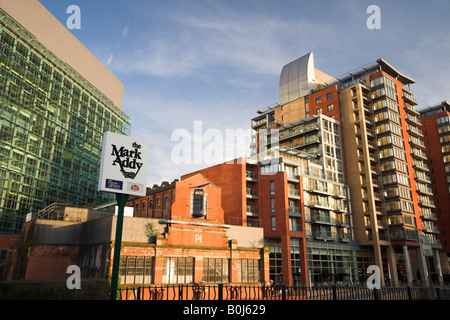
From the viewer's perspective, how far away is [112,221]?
37094 mm

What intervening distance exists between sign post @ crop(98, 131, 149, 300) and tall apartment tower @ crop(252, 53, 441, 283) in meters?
53.9

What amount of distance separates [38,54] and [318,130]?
64.7 meters

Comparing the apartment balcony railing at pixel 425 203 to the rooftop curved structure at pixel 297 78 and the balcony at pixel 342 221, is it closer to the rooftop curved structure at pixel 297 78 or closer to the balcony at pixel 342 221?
the balcony at pixel 342 221

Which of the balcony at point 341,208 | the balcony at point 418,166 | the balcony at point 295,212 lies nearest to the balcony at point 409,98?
the balcony at point 418,166

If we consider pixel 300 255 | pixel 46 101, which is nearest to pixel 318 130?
pixel 300 255

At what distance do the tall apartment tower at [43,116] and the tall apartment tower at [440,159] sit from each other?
89096mm

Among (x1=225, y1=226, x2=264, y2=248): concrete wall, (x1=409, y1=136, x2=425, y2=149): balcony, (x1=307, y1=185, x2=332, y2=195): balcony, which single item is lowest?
(x1=225, y1=226, x2=264, y2=248): concrete wall

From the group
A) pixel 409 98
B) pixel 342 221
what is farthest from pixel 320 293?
pixel 409 98

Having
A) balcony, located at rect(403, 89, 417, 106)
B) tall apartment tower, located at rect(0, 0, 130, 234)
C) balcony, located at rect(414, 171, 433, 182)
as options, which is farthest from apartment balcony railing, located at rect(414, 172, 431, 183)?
tall apartment tower, located at rect(0, 0, 130, 234)

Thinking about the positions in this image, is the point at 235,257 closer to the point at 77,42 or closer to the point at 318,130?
the point at 318,130

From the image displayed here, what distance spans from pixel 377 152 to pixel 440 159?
34488mm

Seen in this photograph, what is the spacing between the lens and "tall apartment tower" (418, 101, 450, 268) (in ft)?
308

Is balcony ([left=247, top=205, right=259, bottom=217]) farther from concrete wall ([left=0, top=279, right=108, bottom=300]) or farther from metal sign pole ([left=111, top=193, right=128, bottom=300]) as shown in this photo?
metal sign pole ([left=111, top=193, right=128, bottom=300])

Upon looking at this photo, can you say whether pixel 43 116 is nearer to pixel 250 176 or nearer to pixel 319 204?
pixel 250 176
